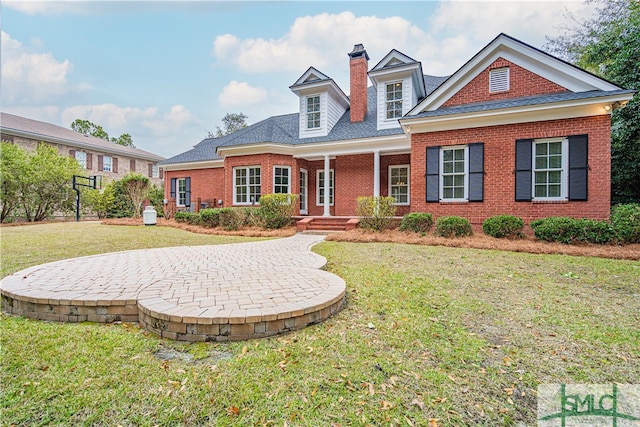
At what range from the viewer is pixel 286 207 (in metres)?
11.8

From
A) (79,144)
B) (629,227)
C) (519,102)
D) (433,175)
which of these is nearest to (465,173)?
(433,175)

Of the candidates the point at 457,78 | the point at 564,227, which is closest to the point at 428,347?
the point at 564,227

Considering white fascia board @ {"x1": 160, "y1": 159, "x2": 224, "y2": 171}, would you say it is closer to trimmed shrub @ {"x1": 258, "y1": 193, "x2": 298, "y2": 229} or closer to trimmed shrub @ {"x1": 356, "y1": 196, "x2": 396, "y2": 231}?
trimmed shrub @ {"x1": 258, "y1": 193, "x2": 298, "y2": 229}

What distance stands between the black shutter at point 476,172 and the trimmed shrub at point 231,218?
8472 mm

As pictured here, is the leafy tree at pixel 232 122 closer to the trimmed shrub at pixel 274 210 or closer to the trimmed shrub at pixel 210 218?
the trimmed shrub at pixel 210 218

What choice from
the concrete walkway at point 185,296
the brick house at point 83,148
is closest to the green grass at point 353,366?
the concrete walkway at point 185,296

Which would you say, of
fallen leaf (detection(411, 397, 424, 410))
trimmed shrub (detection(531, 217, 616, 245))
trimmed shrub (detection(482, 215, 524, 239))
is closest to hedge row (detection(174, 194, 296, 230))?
trimmed shrub (detection(482, 215, 524, 239))

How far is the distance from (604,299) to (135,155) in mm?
31828

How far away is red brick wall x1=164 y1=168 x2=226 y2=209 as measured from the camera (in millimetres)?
16531

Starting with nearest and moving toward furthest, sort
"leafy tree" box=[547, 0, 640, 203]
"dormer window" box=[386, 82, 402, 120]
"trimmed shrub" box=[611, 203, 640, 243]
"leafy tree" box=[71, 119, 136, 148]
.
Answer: "trimmed shrub" box=[611, 203, 640, 243]
"leafy tree" box=[547, 0, 640, 203]
"dormer window" box=[386, 82, 402, 120]
"leafy tree" box=[71, 119, 136, 148]

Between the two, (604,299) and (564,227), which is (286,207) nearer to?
(564,227)

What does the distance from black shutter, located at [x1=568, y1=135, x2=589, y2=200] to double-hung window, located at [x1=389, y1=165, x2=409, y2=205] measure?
5.76 metres

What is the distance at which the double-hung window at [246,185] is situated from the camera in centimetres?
1366

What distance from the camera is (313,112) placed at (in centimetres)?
1427
